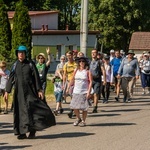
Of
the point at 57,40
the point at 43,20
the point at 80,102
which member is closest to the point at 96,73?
the point at 80,102

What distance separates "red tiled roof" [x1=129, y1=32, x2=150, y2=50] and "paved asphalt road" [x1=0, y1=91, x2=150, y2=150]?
35.2m

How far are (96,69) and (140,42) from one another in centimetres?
3679

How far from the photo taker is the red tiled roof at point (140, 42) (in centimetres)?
5114

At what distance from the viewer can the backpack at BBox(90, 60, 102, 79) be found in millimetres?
16078

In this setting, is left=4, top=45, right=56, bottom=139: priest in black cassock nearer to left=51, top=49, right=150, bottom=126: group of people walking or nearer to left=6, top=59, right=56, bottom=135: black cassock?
left=6, top=59, right=56, bottom=135: black cassock

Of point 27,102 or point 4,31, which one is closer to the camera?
point 27,102

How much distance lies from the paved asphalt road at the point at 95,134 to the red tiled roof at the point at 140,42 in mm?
35249

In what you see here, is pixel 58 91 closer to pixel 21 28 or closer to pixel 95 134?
pixel 95 134

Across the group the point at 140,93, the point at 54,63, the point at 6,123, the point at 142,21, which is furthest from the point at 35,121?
the point at 142,21

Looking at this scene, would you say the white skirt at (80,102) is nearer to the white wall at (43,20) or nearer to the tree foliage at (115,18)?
the white wall at (43,20)

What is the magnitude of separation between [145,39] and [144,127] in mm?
40662

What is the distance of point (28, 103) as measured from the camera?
35.8 feet

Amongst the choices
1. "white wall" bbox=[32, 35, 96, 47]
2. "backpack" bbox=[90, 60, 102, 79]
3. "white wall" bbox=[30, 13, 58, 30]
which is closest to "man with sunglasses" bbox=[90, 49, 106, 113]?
"backpack" bbox=[90, 60, 102, 79]

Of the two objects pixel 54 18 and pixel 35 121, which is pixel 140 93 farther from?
pixel 54 18
